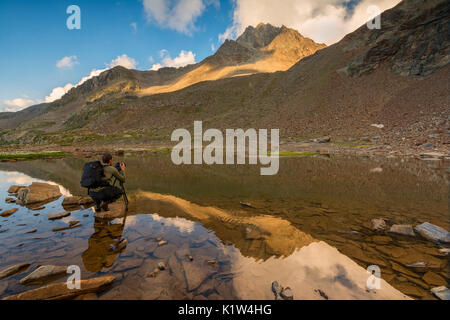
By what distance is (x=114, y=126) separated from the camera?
9919 cm

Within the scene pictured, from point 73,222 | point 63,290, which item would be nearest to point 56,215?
point 73,222

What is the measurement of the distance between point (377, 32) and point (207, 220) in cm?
8542

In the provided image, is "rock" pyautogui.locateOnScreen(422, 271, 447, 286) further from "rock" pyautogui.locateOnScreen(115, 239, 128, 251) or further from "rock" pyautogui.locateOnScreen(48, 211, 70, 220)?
"rock" pyautogui.locateOnScreen(48, 211, 70, 220)

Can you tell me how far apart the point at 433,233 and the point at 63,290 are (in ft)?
26.5

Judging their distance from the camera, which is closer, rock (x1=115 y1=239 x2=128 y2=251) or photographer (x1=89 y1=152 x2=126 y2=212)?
rock (x1=115 y1=239 x2=128 y2=251)

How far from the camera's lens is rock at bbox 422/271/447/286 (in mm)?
3720

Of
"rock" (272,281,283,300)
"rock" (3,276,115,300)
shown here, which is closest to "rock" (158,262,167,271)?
"rock" (3,276,115,300)

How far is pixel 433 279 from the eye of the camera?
3.83 meters

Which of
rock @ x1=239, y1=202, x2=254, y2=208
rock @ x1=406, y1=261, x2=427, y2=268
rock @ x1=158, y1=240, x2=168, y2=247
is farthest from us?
rock @ x1=239, y1=202, x2=254, y2=208

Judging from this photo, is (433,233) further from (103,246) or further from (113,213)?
(113,213)

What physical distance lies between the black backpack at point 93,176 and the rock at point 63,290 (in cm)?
460

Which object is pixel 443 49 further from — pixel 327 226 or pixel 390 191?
pixel 327 226

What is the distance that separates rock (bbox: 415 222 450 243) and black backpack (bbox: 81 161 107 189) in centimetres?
984
